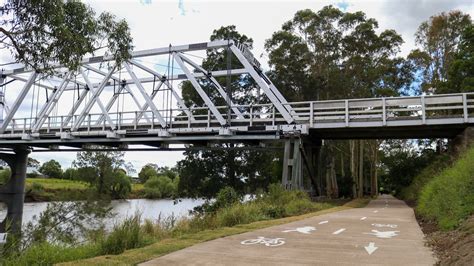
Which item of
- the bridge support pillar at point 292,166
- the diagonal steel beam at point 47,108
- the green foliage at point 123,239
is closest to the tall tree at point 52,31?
the green foliage at point 123,239

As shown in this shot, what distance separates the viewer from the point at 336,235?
11422 mm

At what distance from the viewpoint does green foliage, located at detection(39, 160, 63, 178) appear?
73137 mm

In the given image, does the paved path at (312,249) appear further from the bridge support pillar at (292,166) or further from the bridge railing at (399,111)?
the bridge railing at (399,111)

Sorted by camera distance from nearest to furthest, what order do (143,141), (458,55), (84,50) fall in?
(84,50) → (143,141) → (458,55)

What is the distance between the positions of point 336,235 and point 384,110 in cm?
1385

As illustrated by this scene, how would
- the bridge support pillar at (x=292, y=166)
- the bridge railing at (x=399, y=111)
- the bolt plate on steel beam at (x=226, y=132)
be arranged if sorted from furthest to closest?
1. the bolt plate on steel beam at (x=226, y=132)
2. the bridge support pillar at (x=292, y=166)
3. the bridge railing at (x=399, y=111)

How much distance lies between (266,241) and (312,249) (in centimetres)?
128

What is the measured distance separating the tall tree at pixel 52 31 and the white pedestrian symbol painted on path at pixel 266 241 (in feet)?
19.4

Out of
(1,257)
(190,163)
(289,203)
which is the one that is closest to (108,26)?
(1,257)

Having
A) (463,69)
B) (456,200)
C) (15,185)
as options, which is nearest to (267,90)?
(456,200)

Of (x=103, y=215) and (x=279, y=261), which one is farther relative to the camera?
(x=103, y=215)

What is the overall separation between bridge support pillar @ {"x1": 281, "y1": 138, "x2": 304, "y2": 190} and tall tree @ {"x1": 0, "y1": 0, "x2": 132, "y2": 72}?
14.6m

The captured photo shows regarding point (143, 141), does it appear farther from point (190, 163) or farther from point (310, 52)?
point (310, 52)

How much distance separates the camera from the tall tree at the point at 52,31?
9.63 metres
